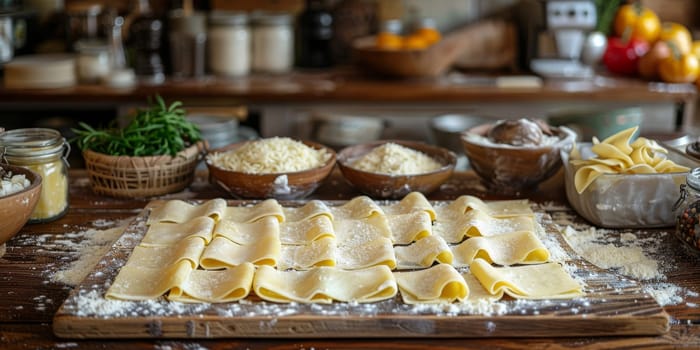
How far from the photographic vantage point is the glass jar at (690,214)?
1.52m

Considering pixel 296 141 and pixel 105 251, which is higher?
pixel 296 141

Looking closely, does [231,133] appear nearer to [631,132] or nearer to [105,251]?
[105,251]

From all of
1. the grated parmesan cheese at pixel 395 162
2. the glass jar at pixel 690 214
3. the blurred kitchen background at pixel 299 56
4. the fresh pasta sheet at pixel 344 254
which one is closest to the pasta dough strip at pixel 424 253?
the fresh pasta sheet at pixel 344 254

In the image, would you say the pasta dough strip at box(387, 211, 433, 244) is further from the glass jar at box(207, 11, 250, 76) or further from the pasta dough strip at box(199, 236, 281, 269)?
the glass jar at box(207, 11, 250, 76)

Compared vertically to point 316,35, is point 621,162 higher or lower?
lower

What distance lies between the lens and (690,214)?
60.6 inches

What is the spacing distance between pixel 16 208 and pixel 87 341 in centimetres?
39

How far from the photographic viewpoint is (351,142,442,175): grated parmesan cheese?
6.21 feet

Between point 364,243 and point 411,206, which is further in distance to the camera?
point 411,206

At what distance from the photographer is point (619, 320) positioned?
1271 millimetres

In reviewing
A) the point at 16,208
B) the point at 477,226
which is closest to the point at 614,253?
the point at 477,226

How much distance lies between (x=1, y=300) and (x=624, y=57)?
123 inches

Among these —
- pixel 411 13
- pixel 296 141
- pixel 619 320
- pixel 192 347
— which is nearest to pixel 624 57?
pixel 411 13

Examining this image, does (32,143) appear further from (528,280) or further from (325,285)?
(528,280)
